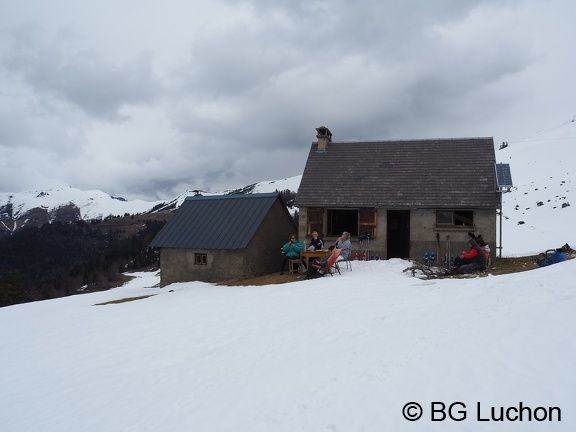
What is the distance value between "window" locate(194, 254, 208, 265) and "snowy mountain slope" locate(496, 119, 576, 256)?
17.7 metres

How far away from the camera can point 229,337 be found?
9.91 metres

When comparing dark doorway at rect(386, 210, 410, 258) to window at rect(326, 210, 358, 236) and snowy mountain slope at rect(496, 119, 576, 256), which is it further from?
snowy mountain slope at rect(496, 119, 576, 256)

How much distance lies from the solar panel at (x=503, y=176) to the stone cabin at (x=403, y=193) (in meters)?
0.55

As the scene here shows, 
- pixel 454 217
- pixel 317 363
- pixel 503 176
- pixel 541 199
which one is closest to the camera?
pixel 317 363

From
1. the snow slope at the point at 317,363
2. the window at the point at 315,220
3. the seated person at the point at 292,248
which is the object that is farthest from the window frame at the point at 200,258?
the snow slope at the point at 317,363

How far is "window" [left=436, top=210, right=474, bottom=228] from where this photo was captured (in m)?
19.6

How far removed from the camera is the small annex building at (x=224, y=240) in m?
19.8

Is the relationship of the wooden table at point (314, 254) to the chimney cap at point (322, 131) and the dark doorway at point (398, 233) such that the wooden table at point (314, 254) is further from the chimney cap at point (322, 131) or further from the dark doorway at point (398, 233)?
the chimney cap at point (322, 131)

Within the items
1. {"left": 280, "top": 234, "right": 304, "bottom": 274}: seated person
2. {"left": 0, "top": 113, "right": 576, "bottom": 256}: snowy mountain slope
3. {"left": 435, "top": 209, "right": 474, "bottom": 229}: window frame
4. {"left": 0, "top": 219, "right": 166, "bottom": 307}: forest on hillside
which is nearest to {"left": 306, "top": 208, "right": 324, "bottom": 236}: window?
{"left": 280, "top": 234, "right": 304, "bottom": 274}: seated person

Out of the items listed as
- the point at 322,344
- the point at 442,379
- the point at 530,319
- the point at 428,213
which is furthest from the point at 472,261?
the point at 442,379

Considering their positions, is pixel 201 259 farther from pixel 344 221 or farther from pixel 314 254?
pixel 344 221

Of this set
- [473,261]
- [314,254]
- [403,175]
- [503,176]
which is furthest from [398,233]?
[473,261]

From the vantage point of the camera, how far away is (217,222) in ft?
70.4

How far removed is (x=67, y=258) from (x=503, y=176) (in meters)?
162
